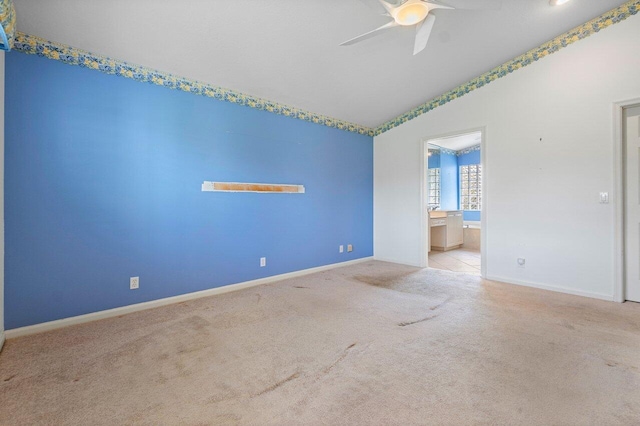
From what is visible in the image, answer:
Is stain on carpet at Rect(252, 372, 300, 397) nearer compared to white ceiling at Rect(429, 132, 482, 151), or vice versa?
stain on carpet at Rect(252, 372, 300, 397)

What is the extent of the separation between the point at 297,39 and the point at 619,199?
3.87 metres

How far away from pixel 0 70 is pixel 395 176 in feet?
16.2

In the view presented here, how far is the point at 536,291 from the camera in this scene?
3562mm

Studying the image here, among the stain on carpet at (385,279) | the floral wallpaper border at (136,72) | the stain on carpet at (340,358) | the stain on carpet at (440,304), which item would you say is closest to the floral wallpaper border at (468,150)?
the stain on carpet at (385,279)

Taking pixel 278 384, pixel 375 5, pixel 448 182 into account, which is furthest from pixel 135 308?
pixel 448 182

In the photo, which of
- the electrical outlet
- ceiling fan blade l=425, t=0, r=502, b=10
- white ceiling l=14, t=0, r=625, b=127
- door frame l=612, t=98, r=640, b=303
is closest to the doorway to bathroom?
door frame l=612, t=98, r=640, b=303

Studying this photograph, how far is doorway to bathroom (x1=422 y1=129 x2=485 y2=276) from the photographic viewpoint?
6891 mm

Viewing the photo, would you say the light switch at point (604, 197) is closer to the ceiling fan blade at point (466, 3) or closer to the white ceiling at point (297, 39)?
the white ceiling at point (297, 39)

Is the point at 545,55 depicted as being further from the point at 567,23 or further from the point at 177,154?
the point at 177,154

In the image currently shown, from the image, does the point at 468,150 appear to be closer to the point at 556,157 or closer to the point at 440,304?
the point at 556,157

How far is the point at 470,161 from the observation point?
856 cm

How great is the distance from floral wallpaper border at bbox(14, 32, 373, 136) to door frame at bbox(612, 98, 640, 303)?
12.3 feet

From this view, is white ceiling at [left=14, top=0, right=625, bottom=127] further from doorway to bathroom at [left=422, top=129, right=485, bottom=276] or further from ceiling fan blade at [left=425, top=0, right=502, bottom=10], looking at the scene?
doorway to bathroom at [left=422, top=129, right=485, bottom=276]

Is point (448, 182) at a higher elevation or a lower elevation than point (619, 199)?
higher
